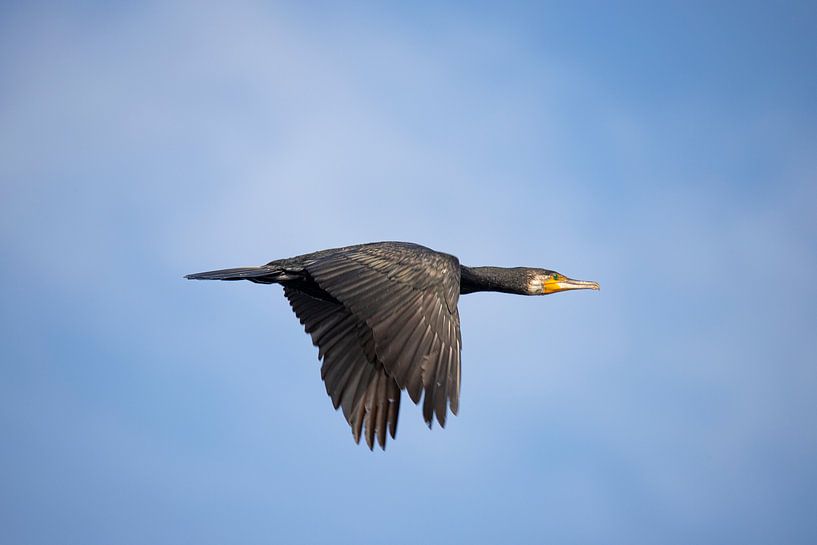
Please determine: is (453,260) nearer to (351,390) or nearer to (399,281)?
(399,281)

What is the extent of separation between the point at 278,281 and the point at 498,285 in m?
2.60

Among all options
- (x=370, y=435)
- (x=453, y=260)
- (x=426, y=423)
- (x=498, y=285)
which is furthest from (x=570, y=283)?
(x=426, y=423)

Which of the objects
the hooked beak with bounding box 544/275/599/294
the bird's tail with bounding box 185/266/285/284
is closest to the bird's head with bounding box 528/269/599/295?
the hooked beak with bounding box 544/275/599/294

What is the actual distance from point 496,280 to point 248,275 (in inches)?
115

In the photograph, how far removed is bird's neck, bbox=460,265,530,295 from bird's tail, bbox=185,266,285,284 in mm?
2181

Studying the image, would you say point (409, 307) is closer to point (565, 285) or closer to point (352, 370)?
point (352, 370)

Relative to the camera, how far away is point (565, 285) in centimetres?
1164

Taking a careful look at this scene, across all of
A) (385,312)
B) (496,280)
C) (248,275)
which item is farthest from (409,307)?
(496,280)

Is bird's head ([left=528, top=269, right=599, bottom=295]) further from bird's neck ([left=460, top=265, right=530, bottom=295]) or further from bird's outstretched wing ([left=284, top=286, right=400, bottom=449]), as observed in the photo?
bird's outstretched wing ([left=284, top=286, right=400, bottom=449])

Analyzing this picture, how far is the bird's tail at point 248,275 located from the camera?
10.6 metres

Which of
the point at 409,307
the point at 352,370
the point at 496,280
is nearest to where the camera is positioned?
the point at 409,307

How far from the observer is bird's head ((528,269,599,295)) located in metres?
11.6

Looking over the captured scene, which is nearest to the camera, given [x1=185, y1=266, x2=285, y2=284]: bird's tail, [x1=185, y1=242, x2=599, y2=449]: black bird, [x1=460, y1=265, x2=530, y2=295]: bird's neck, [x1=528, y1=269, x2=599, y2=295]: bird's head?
[x1=185, y1=242, x2=599, y2=449]: black bird

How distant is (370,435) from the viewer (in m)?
10.6
